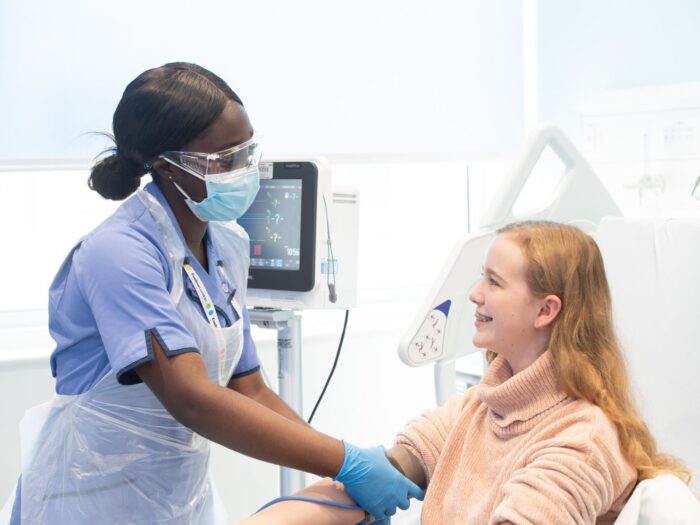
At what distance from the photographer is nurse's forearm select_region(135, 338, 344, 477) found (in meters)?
1.37

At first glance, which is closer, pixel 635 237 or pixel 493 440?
pixel 493 440

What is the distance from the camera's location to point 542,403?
1419 millimetres

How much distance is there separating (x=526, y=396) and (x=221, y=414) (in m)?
0.49

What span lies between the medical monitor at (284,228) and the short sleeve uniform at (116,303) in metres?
0.59

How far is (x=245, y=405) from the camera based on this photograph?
1.40m

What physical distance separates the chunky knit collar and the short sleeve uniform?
51cm

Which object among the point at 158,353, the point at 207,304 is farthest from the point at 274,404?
the point at 158,353

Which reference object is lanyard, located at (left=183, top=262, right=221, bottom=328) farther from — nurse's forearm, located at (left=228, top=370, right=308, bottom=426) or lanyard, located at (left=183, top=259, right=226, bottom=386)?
nurse's forearm, located at (left=228, top=370, right=308, bottom=426)

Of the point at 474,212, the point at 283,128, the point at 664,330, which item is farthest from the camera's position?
the point at 474,212

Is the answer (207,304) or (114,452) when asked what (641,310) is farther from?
(114,452)

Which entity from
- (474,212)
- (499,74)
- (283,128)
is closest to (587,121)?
(499,74)

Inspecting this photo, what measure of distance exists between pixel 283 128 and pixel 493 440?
1751mm

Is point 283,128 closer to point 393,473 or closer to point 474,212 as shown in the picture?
point 474,212

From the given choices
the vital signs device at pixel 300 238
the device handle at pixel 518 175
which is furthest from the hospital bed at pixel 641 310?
the vital signs device at pixel 300 238
